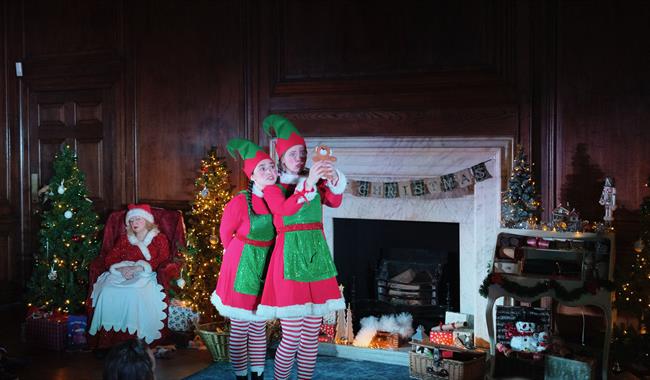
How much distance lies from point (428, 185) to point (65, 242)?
3.00 m

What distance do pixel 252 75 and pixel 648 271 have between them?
11.1ft

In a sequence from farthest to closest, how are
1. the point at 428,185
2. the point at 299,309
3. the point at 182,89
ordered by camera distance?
the point at 182,89 < the point at 428,185 < the point at 299,309

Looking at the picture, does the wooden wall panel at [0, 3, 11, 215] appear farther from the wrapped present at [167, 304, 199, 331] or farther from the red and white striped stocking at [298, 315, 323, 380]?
the red and white striped stocking at [298, 315, 323, 380]

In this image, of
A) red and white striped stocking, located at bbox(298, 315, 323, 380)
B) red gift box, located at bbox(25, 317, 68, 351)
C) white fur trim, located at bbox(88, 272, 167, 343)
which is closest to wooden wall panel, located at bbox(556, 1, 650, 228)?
red and white striped stocking, located at bbox(298, 315, 323, 380)

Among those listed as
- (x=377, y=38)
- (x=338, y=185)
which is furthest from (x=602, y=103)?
(x=338, y=185)

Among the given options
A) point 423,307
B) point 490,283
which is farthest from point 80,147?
point 490,283

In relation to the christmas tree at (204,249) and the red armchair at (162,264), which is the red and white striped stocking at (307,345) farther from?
the red armchair at (162,264)

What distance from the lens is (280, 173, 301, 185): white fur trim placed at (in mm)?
4398

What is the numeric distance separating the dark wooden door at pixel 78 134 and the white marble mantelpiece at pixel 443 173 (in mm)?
2221

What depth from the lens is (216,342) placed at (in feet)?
17.2

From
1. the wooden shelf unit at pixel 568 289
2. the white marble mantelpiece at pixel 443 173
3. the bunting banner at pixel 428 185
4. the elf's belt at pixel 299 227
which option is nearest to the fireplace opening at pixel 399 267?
the white marble mantelpiece at pixel 443 173

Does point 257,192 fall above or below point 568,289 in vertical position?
above

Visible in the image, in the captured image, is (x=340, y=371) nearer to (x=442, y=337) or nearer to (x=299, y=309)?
(x=442, y=337)

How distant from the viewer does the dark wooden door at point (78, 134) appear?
6.90 meters
